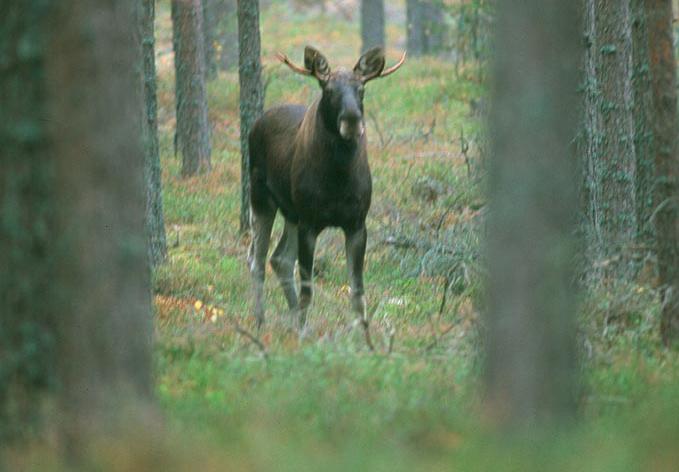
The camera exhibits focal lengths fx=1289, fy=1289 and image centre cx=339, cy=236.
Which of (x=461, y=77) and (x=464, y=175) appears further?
(x=461, y=77)

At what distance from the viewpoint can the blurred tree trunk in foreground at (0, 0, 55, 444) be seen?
19.8 feet

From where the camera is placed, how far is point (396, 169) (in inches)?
795

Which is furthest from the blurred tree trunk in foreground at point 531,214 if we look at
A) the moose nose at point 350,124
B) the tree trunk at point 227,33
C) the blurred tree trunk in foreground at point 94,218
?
the tree trunk at point 227,33

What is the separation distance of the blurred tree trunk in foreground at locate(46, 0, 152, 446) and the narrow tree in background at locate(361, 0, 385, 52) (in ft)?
104

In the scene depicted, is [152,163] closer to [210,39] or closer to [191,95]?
[191,95]

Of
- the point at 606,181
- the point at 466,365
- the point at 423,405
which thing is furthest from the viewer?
the point at 606,181

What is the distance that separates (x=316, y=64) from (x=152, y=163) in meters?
2.95

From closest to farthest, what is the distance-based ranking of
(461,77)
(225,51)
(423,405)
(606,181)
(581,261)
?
(423,405)
(581,261)
(606,181)
(461,77)
(225,51)

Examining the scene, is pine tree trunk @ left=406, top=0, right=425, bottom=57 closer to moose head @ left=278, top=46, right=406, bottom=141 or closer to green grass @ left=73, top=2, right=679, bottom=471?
green grass @ left=73, top=2, right=679, bottom=471

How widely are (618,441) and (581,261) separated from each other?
3647 mm

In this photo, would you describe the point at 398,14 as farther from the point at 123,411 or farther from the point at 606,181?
the point at 123,411

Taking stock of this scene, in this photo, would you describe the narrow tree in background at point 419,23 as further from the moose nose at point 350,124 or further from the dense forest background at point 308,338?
the dense forest background at point 308,338

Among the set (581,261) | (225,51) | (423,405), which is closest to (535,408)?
(423,405)

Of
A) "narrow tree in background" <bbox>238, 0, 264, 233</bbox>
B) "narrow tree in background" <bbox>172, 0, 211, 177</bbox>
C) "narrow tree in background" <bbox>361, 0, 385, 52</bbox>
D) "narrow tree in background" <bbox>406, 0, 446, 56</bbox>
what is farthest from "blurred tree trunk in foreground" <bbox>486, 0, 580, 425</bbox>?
"narrow tree in background" <bbox>361, 0, 385, 52</bbox>
